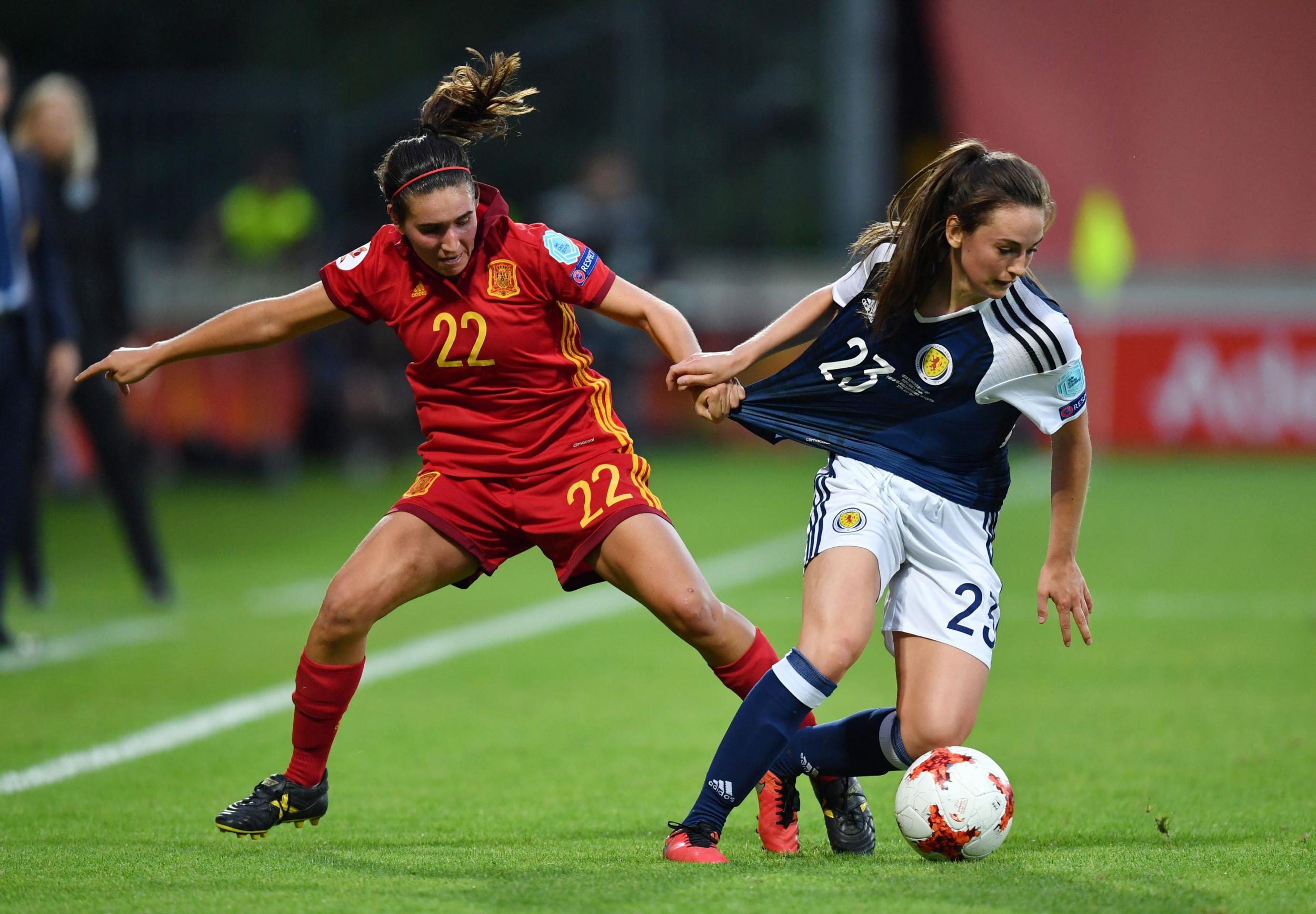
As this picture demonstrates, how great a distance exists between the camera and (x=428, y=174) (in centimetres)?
438

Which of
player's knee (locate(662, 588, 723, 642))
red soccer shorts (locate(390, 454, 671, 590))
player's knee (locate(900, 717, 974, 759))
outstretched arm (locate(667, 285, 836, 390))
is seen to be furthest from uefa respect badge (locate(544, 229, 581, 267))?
player's knee (locate(900, 717, 974, 759))

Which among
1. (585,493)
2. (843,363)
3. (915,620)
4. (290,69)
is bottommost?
(915,620)

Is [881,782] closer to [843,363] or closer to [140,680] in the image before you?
[843,363]

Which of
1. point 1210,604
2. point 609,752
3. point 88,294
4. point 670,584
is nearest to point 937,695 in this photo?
point 670,584

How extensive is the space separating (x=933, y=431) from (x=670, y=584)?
2.78 feet

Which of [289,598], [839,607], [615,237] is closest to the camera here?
[839,607]

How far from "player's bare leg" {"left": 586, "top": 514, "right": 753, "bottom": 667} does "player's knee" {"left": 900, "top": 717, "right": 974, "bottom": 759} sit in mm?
430

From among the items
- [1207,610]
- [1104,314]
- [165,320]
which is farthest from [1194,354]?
[165,320]

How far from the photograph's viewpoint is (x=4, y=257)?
7.49 meters

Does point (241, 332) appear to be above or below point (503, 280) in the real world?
below

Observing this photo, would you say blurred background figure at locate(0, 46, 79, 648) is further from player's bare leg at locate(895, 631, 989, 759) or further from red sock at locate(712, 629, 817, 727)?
player's bare leg at locate(895, 631, 989, 759)

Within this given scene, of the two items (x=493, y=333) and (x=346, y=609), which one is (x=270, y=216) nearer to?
(x=493, y=333)

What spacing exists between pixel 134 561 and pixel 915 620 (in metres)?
6.08

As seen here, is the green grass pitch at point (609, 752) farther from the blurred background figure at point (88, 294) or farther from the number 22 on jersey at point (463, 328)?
the number 22 on jersey at point (463, 328)
